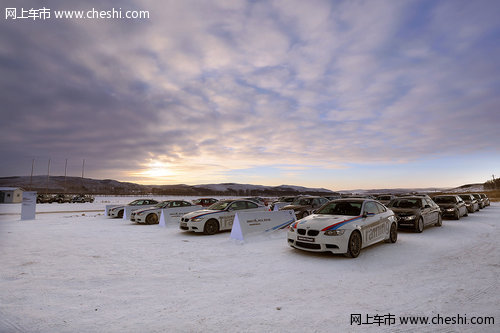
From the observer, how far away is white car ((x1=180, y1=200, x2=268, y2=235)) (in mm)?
11319

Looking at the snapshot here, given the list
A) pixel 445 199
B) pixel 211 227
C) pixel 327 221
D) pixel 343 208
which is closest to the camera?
pixel 327 221

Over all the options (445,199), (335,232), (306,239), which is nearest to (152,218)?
(306,239)

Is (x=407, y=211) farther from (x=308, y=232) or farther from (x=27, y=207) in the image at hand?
(x=27, y=207)

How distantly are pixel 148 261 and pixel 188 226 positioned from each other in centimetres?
429

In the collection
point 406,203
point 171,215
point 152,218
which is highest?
point 406,203

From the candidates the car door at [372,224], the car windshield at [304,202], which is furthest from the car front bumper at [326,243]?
the car windshield at [304,202]

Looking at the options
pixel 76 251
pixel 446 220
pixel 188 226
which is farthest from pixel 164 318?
pixel 446 220

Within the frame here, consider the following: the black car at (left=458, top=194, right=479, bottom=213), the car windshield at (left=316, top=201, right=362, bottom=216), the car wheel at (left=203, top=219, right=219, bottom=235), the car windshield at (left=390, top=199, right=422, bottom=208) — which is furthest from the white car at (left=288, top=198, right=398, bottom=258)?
the black car at (left=458, top=194, right=479, bottom=213)

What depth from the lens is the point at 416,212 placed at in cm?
1139

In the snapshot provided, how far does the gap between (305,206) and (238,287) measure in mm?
11593

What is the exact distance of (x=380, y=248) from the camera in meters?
8.51

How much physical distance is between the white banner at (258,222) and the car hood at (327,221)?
2723mm

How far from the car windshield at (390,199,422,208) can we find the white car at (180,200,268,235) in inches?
260

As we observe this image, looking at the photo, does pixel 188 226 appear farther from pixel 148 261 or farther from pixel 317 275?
pixel 317 275
